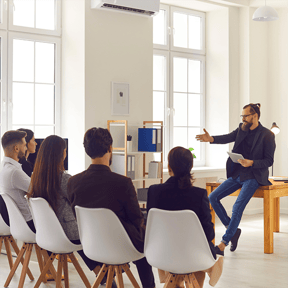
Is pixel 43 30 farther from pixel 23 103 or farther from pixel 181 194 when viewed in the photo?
pixel 181 194

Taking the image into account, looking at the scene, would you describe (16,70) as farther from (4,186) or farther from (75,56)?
(4,186)

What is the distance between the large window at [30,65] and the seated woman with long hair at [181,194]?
10.5 ft

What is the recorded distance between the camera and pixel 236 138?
15.9 feet

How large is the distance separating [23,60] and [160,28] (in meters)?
2.31

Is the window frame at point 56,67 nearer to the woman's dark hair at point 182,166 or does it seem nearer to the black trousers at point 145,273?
the black trousers at point 145,273

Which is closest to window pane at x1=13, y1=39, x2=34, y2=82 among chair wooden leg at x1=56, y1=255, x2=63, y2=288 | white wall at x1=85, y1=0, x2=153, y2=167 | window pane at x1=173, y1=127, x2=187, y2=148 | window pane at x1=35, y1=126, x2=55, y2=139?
window pane at x1=35, y1=126, x2=55, y2=139

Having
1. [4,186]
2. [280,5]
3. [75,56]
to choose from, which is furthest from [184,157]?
[280,5]

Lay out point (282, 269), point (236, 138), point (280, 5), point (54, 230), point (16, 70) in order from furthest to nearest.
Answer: point (280, 5) < point (16, 70) < point (236, 138) < point (282, 269) < point (54, 230)

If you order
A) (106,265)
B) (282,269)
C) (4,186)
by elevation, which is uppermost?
(4,186)

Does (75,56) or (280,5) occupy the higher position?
(280,5)

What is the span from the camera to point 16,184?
3.40 m

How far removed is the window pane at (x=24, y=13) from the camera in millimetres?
5426

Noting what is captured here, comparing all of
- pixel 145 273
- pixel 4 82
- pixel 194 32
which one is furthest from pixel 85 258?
pixel 194 32

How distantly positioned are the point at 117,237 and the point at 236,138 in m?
2.58
